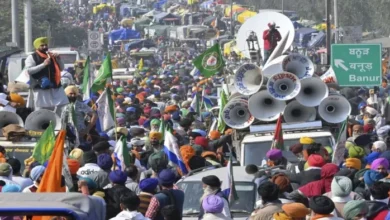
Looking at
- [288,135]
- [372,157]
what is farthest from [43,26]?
[372,157]

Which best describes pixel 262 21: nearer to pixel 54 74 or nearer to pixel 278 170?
pixel 54 74

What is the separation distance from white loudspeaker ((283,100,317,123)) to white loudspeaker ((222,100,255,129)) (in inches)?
21.4

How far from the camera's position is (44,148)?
15039mm

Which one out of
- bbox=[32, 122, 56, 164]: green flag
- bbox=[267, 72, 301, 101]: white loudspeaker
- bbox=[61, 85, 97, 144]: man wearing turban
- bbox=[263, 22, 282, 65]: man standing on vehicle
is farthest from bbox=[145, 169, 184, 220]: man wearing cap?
bbox=[263, 22, 282, 65]: man standing on vehicle

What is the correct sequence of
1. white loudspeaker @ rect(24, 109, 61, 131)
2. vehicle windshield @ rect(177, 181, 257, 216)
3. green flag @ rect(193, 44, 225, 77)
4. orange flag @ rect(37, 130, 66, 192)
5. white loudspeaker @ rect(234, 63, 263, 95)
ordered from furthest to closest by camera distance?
green flag @ rect(193, 44, 225, 77) < white loudspeaker @ rect(234, 63, 263, 95) < white loudspeaker @ rect(24, 109, 61, 131) < vehicle windshield @ rect(177, 181, 257, 216) < orange flag @ rect(37, 130, 66, 192)

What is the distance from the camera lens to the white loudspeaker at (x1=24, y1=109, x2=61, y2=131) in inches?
703

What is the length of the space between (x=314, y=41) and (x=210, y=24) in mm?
31768

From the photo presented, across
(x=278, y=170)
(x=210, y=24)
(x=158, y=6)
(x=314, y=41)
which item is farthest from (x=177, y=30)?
(x=278, y=170)

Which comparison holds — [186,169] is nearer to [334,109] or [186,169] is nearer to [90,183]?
[90,183]

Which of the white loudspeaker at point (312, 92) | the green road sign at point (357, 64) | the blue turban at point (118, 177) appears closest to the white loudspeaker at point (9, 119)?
the white loudspeaker at point (312, 92)

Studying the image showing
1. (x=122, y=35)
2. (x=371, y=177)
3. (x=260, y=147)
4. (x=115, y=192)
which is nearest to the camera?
(x=115, y=192)

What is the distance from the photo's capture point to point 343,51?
28906 millimetres

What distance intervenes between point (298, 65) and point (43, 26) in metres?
43.9

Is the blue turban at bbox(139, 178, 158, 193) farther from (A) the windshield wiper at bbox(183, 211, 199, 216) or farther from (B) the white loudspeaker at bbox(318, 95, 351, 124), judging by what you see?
(B) the white loudspeaker at bbox(318, 95, 351, 124)
